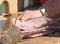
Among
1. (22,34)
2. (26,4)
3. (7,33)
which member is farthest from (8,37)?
(26,4)

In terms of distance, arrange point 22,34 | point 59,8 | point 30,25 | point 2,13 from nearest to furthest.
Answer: point 22,34
point 59,8
point 30,25
point 2,13

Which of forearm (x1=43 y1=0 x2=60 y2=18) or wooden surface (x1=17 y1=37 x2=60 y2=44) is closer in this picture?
wooden surface (x1=17 y1=37 x2=60 y2=44)

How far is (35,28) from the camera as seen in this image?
1513mm

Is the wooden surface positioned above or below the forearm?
below

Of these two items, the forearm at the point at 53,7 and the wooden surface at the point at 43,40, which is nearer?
the wooden surface at the point at 43,40

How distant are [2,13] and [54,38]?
1194 mm

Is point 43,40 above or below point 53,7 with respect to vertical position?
below

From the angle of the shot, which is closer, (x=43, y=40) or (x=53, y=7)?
(x=43, y=40)

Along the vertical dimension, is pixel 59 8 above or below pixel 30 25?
above

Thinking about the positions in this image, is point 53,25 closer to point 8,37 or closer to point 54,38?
point 54,38

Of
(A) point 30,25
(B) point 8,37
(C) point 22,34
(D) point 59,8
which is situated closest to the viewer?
(B) point 8,37

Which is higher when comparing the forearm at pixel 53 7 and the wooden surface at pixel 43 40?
the forearm at pixel 53 7

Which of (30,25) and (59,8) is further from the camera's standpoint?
(30,25)

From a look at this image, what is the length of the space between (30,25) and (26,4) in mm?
1568
